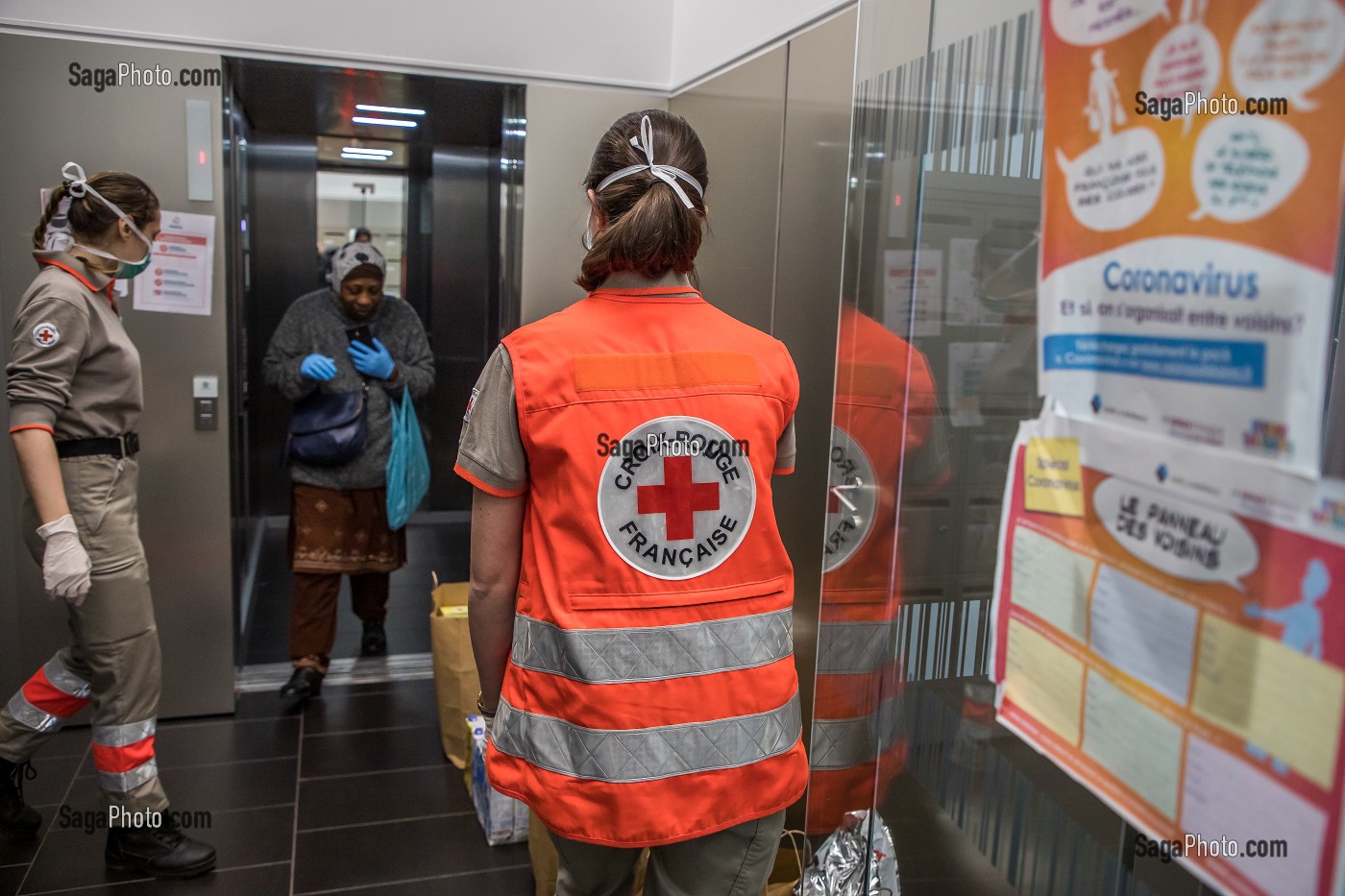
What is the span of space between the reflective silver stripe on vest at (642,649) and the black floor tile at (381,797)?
158 cm

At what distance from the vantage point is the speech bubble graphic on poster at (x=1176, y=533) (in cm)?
71

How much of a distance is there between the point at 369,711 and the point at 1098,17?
3190 millimetres

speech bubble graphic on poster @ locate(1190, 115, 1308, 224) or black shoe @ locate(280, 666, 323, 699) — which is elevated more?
speech bubble graphic on poster @ locate(1190, 115, 1308, 224)

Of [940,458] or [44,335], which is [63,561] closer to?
[44,335]

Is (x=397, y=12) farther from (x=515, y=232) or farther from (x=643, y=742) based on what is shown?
(x=643, y=742)

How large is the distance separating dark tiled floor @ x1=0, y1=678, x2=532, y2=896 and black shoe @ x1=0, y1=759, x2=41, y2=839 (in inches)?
1.4

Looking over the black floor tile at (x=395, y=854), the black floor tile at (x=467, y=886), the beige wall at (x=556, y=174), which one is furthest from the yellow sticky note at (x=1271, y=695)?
the beige wall at (x=556, y=174)

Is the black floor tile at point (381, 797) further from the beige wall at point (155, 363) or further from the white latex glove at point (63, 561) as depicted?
the white latex glove at point (63, 561)

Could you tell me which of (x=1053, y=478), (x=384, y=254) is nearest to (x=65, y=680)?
(x=1053, y=478)

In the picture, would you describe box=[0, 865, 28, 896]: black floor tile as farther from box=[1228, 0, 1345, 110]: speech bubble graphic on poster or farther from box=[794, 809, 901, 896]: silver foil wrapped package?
box=[1228, 0, 1345, 110]: speech bubble graphic on poster

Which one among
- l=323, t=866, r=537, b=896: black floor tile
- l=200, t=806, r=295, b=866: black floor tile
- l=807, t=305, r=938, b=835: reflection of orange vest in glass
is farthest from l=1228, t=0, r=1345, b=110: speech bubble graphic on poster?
l=200, t=806, r=295, b=866: black floor tile

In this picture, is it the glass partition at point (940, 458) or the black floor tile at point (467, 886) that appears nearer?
the glass partition at point (940, 458)

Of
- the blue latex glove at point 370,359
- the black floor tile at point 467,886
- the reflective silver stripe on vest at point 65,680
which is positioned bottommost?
the black floor tile at point 467,886

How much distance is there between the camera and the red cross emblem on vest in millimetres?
1378
